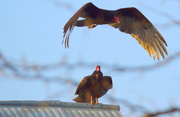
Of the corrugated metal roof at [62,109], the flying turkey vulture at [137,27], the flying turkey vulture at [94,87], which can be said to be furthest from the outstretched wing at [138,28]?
the corrugated metal roof at [62,109]

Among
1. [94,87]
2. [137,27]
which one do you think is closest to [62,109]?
[94,87]

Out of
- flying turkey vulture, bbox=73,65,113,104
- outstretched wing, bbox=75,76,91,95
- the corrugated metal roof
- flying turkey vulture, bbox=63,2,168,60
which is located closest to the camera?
the corrugated metal roof

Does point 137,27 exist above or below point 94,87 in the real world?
above

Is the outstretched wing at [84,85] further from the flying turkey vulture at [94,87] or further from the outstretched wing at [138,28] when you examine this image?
the outstretched wing at [138,28]

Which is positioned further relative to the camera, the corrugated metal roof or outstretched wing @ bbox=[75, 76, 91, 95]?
outstretched wing @ bbox=[75, 76, 91, 95]

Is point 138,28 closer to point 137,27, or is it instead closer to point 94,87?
point 137,27

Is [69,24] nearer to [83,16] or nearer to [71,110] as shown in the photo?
[83,16]

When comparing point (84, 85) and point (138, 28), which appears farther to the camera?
point (138, 28)

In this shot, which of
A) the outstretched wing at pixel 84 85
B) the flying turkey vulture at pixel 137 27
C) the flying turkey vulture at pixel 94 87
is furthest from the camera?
the flying turkey vulture at pixel 137 27

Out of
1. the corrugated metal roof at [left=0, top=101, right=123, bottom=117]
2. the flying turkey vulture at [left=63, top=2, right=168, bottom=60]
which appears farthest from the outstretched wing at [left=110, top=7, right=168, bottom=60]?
the corrugated metal roof at [left=0, top=101, right=123, bottom=117]

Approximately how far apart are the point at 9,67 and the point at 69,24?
27.6 feet

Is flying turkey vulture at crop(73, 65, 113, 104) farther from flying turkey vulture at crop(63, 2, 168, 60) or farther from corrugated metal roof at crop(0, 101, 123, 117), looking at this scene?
flying turkey vulture at crop(63, 2, 168, 60)

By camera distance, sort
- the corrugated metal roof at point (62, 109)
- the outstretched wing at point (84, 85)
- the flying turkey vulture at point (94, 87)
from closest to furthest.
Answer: the corrugated metal roof at point (62, 109) → the flying turkey vulture at point (94, 87) → the outstretched wing at point (84, 85)

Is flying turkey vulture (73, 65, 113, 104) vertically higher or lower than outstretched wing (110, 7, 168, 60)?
lower
